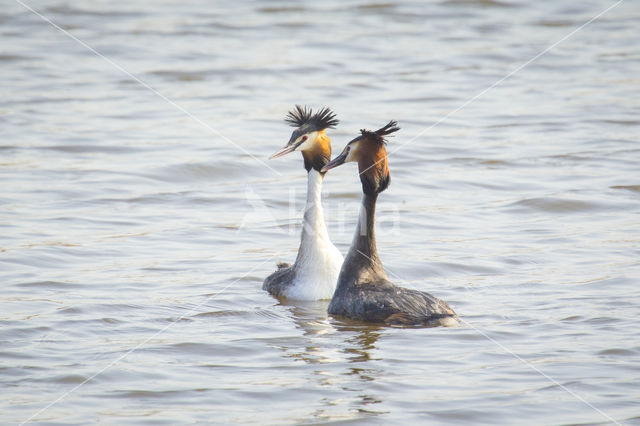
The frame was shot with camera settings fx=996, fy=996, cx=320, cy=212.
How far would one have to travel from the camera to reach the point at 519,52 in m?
20.6

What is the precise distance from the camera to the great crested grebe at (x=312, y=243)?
8.61m

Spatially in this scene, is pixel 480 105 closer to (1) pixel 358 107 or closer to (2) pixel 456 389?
(1) pixel 358 107

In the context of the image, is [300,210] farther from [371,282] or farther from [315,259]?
[371,282]

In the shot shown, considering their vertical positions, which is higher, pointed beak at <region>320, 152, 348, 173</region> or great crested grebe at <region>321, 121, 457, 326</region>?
pointed beak at <region>320, 152, 348, 173</region>

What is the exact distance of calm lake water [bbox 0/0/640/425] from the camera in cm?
642

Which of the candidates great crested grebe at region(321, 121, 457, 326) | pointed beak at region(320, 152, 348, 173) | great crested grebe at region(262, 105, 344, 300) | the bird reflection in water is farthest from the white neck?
pointed beak at region(320, 152, 348, 173)

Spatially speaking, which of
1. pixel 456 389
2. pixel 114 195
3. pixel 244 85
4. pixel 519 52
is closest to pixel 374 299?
pixel 456 389

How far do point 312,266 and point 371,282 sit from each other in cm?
84

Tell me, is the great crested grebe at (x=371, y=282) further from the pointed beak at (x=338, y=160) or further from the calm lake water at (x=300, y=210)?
the calm lake water at (x=300, y=210)

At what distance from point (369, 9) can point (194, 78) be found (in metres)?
6.86

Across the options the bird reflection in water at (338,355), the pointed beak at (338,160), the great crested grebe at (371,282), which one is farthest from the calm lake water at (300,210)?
the pointed beak at (338,160)

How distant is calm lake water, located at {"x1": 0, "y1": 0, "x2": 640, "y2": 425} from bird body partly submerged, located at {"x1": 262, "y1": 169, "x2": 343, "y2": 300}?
0.18 m

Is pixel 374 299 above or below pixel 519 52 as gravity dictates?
below

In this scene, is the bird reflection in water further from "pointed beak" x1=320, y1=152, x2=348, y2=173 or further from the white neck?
"pointed beak" x1=320, y1=152, x2=348, y2=173
